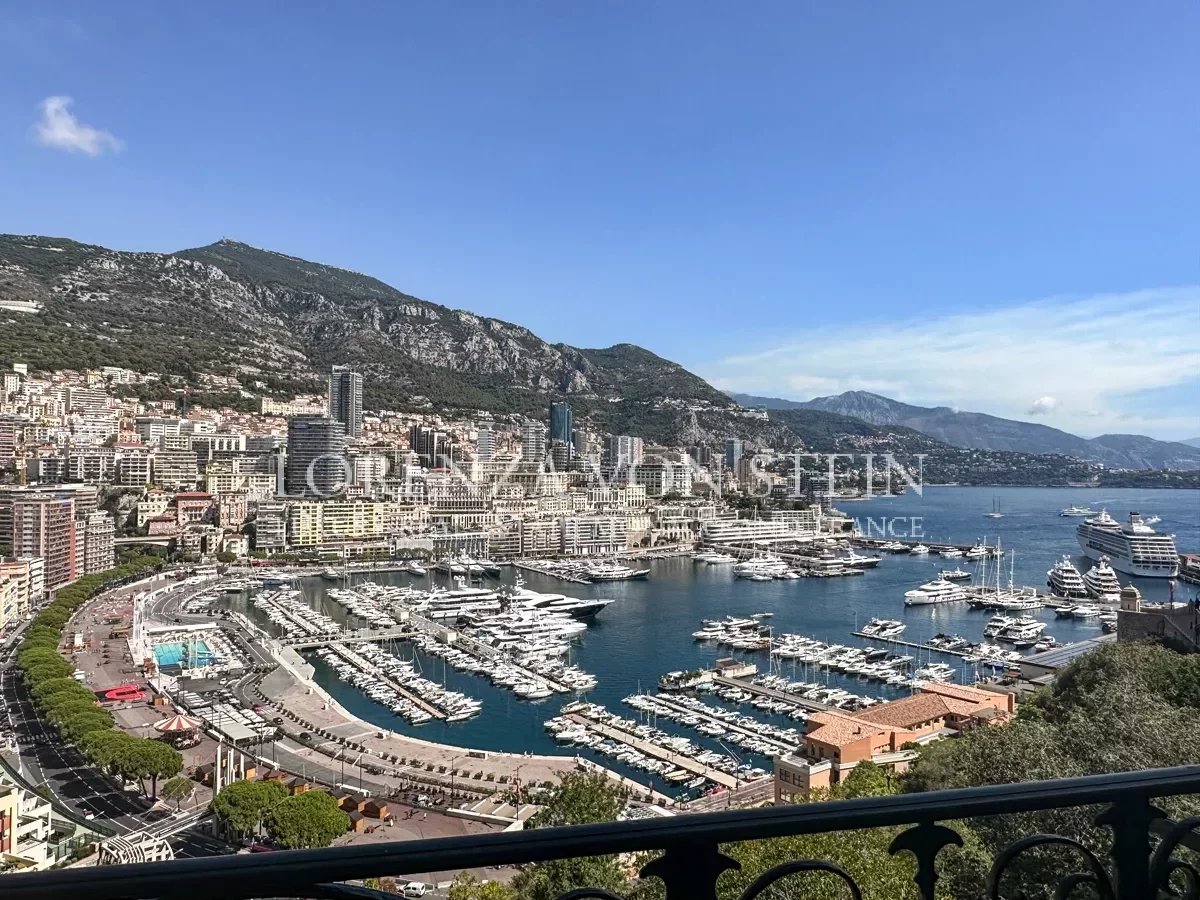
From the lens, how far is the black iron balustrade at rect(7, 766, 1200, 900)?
0.44 metres

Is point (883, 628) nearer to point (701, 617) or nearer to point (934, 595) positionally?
point (701, 617)

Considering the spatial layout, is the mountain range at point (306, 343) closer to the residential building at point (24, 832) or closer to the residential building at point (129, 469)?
the residential building at point (129, 469)

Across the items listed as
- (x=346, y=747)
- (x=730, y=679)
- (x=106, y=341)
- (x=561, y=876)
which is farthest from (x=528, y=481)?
(x=561, y=876)

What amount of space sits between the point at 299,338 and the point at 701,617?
46.2 m

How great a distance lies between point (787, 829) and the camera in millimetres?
514

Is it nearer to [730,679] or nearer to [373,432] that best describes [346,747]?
[730,679]

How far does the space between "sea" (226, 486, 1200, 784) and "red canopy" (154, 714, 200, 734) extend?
8.47ft

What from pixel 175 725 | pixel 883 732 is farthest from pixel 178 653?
pixel 883 732

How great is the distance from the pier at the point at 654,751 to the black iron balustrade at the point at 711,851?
9478mm

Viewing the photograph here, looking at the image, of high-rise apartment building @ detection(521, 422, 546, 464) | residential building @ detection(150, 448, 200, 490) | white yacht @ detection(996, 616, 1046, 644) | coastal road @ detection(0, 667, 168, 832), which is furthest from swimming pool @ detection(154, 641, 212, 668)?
high-rise apartment building @ detection(521, 422, 546, 464)

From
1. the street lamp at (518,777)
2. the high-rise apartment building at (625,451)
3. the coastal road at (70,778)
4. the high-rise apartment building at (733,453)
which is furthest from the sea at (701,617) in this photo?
the high-rise apartment building at (733,453)

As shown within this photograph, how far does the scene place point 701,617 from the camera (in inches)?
794

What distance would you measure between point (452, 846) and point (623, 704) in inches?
507

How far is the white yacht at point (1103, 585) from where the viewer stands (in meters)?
21.9
